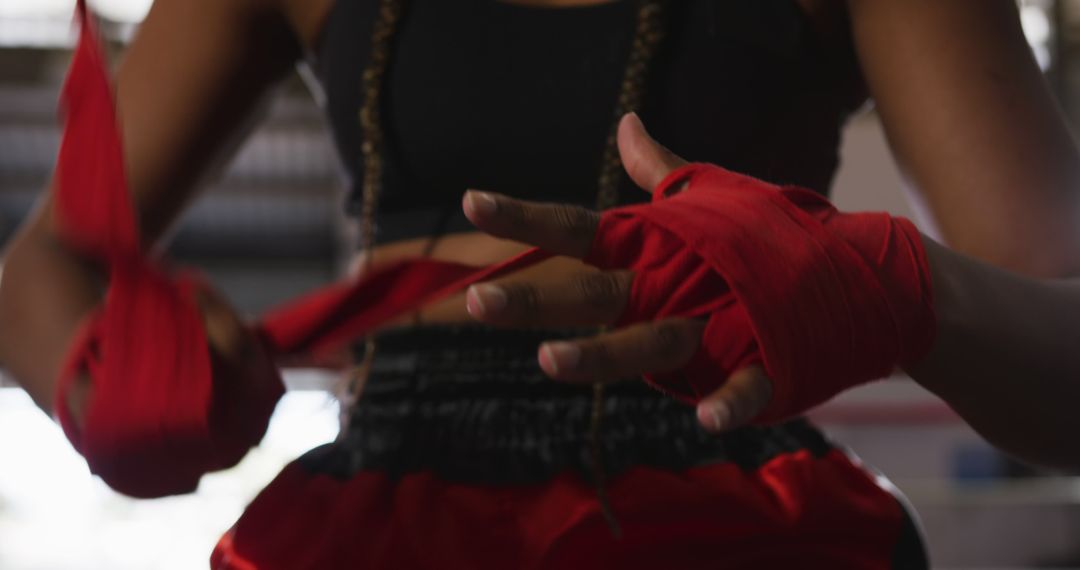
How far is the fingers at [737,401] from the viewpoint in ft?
1.11

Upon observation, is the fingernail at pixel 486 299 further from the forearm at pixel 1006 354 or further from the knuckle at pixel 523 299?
the forearm at pixel 1006 354

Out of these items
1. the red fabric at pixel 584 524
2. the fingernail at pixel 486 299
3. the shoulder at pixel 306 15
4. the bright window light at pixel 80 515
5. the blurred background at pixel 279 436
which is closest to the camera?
the fingernail at pixel 486 299

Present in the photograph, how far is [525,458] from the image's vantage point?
53 centimetres

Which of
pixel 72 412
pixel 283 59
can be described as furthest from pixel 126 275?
pixel 283 59

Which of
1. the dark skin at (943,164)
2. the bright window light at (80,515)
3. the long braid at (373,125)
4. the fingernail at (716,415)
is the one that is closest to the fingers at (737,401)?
the fingernail at (716,415)

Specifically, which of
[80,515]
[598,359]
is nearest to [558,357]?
[598,359]

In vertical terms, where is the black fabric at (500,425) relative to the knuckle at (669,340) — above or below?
below

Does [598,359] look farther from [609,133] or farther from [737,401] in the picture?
[609,133]

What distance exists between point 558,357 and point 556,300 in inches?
0.8

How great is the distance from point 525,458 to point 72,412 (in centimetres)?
21

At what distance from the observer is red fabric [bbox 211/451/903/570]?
487 mm

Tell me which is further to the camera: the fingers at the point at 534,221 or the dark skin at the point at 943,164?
the dark skin at the point at 943,164

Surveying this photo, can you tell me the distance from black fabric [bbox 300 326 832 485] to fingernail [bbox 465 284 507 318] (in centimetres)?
21

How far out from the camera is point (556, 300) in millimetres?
339
